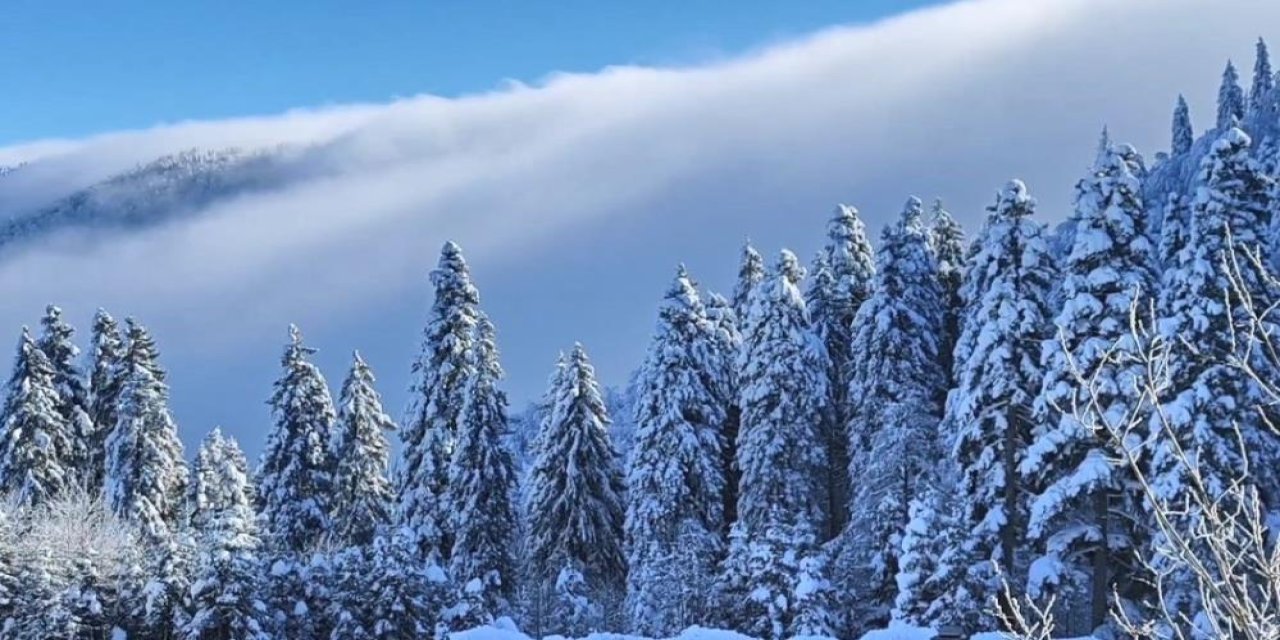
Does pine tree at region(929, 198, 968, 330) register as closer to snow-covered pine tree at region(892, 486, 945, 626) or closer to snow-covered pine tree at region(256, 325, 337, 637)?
snow-covered pine tree at region(892, 486, 945, 626)

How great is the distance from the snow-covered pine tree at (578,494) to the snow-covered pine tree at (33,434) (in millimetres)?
17107

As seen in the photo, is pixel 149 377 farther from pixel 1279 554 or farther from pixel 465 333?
pixel 1279 554

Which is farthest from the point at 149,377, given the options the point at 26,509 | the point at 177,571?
the point at 177,571

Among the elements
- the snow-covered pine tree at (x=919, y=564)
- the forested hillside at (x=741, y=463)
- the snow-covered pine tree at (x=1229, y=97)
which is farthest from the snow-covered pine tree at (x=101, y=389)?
the snow-covered pine tree at (x=1229, y=97)

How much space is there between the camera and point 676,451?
39312 millimetres

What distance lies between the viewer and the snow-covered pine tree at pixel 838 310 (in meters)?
43.1

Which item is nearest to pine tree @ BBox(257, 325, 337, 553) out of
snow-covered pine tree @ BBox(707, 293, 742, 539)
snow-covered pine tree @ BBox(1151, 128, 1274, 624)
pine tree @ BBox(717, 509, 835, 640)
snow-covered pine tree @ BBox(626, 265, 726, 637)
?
snow-covered pine tree @ BBox(626, 265, 726, 637)

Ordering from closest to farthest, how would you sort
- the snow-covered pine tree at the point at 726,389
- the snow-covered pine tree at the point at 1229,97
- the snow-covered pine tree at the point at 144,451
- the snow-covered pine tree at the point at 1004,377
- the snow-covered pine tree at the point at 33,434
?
the snow-covered pine tree at the point at 1004,377, the snow-covered pine tree at the point at 144,451, the snow-covered pine tree at the point at 33,434, the snow-covered pine tree at the point at 726,389, the snow-covered pine tree at the point at 1229,97

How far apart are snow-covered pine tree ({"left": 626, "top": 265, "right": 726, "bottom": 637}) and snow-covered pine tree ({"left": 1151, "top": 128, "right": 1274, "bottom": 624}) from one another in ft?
49.6

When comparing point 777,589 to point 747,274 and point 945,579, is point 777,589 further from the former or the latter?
point 747,274

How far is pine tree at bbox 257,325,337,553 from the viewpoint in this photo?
40603mm

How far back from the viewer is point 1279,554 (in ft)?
16.2

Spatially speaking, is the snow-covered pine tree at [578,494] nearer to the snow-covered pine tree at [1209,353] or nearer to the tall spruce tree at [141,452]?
the tall spruce tree at [141,452]

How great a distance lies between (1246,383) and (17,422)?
40.7 meters
